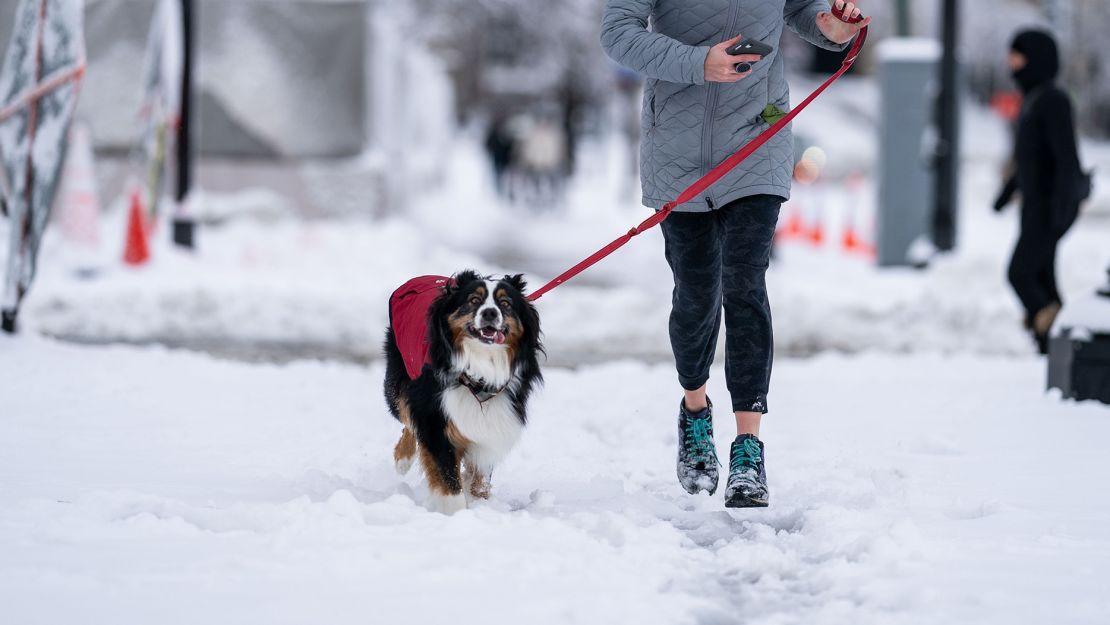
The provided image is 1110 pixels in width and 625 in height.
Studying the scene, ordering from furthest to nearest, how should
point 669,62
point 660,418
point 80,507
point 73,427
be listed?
point 660,418, point 73,427, point 669,62, point 80,507

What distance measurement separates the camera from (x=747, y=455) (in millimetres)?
4184

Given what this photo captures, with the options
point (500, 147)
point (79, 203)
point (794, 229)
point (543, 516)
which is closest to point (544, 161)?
point (500, 147)

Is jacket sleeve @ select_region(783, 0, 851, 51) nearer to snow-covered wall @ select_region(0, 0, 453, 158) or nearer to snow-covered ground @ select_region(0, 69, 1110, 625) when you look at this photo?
snow-covered ground @ select_region(0, 69, 1110, 625)

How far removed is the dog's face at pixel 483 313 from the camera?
3.93m

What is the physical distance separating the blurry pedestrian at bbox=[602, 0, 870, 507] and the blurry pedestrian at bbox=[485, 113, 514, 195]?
85.2 feet

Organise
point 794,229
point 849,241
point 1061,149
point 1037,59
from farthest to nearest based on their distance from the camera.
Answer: point 794,229 → point 849,241 → point 1037,59 → point 1061,149

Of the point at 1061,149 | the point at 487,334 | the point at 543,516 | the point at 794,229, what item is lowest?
the point at 543,516

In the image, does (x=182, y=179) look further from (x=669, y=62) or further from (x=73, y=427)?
(x=669, y=62)

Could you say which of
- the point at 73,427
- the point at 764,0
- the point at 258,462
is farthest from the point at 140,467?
the point at 764,0

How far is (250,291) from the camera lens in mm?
9719

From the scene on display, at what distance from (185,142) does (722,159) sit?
9012mm

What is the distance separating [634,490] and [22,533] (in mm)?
1958

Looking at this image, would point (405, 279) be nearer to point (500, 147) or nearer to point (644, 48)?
point (644, 48)

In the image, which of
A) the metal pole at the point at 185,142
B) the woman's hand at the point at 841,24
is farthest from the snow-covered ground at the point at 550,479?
the metal pole at the point at 185,142
